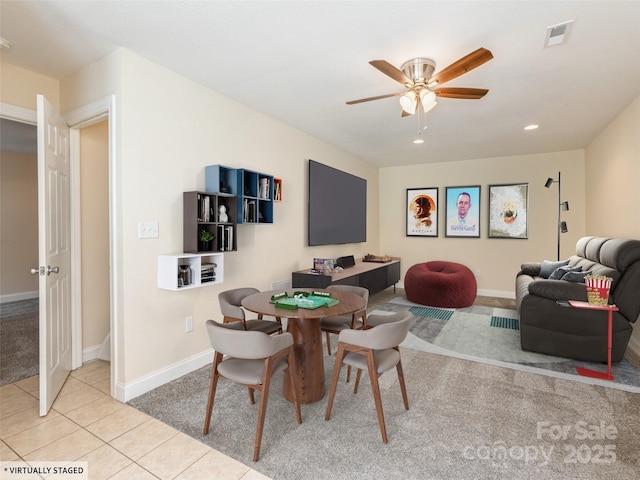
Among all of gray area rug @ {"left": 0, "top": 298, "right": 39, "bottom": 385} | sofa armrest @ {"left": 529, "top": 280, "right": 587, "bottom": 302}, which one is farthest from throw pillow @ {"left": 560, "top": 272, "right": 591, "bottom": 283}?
gray area rug @ {"left": 0, "top": 298, "right": 39, "bottom": 385}

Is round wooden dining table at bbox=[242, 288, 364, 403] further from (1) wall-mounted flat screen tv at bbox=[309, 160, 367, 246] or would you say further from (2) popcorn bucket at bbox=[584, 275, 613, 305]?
(1) wall-mounted flat screen tv at bbox=[309, 160, 367, 246]

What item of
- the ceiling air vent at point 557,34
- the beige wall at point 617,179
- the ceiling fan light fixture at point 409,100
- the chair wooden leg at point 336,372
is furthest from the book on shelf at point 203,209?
the beige wall at point 617,179

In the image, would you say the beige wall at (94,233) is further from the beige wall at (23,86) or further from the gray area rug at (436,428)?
the gray area rug at (436,428)

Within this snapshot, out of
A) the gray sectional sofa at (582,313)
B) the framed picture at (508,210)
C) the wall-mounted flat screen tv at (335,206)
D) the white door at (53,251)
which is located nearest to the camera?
the white door at (53,251)

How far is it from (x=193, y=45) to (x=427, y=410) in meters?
3.06

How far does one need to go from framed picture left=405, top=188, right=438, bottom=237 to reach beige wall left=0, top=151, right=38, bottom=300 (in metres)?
7.06

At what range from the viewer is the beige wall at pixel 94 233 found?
3021 mm

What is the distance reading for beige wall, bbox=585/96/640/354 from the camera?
3.37 m

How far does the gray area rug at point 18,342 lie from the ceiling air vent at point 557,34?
4.77m

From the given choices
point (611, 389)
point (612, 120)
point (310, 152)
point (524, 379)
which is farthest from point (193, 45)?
point (612, 120)

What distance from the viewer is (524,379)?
107 inches

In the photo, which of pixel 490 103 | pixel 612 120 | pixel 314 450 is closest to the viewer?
pixel 314 450

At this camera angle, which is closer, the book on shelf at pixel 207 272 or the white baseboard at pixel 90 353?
the book on shelf at pixel 207 272

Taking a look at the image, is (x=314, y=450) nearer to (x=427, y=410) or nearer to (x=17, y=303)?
(x=427, y=410)
